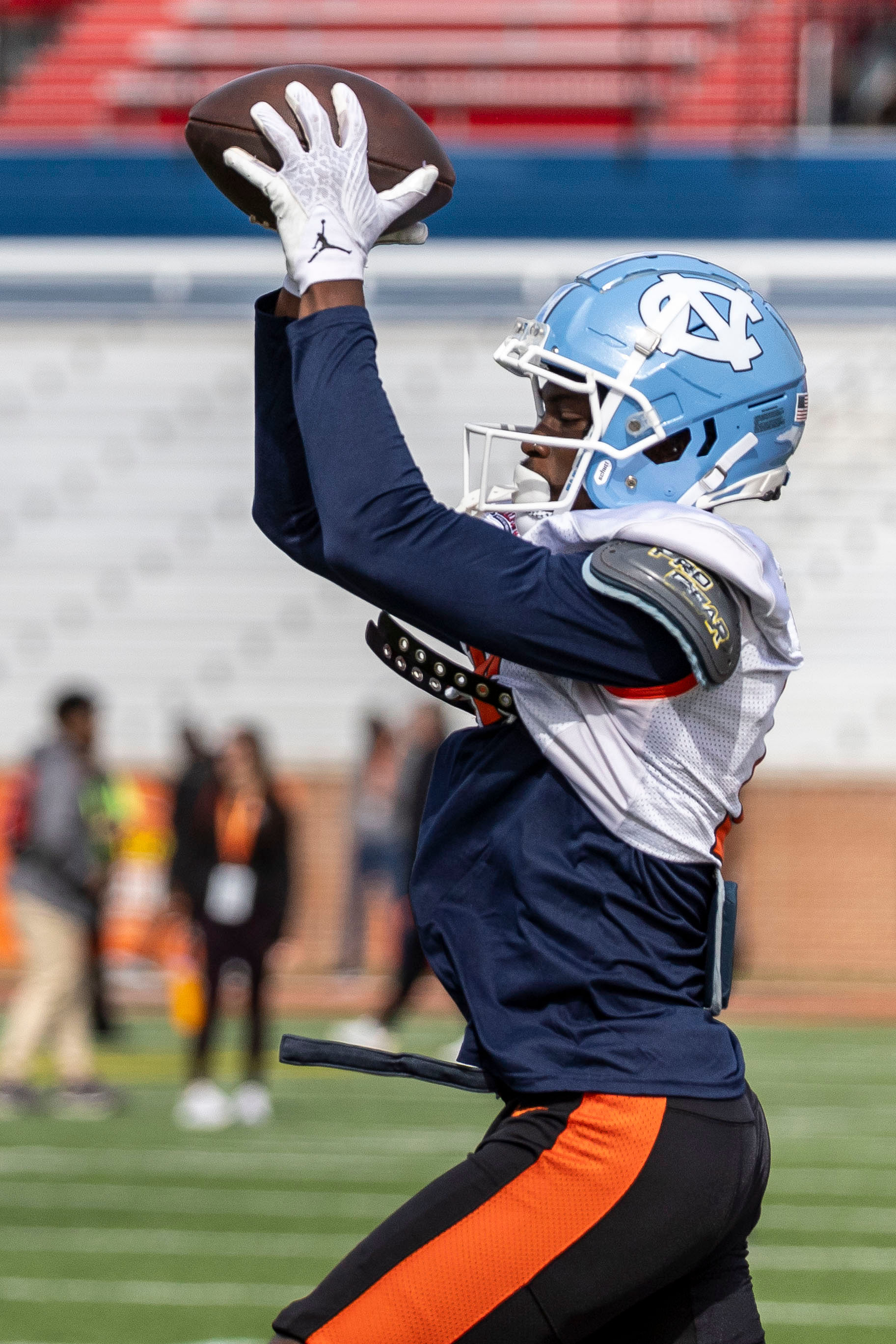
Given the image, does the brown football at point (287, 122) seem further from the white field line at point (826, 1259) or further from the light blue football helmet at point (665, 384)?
the white field line at point (826, 1259)

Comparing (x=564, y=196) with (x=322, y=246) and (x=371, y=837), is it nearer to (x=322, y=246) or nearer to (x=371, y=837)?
(x=371, y=837)

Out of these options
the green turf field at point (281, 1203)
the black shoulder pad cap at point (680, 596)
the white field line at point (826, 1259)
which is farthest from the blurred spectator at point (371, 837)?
the black shoulder pad cap at point (680, 596)

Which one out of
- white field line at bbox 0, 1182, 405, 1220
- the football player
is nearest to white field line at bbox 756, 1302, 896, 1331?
white field line at bbox 0, 1182, 405, 1220

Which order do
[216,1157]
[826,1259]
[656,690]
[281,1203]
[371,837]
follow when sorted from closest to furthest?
[656,690] → [826,1259] → [281,1203] → [216,1157] → [371,837]

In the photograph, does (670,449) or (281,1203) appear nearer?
(670,449)

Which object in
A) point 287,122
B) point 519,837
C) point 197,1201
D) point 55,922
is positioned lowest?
point 197,1201

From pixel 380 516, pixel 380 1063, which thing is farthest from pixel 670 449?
pixel 380 1063

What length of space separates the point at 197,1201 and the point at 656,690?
200 inches

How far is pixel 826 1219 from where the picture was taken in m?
6.64

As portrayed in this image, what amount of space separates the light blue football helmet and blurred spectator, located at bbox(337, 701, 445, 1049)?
16.8 feet

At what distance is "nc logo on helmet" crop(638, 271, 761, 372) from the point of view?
7.55 feet

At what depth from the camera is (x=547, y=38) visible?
Answer: 52.7 ft

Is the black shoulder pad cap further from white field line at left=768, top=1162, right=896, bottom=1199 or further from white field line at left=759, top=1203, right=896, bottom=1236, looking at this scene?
white field line at left=768, top=1162, right=896, bottom=1199

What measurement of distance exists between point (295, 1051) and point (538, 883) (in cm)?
38
